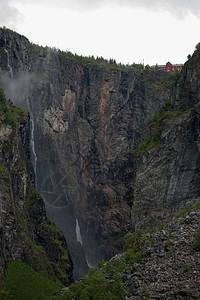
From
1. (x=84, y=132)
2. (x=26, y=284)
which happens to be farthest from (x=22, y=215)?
(x=84, y=132)

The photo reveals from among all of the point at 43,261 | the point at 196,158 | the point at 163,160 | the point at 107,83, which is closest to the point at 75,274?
the point at 43,261

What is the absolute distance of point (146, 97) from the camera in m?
125

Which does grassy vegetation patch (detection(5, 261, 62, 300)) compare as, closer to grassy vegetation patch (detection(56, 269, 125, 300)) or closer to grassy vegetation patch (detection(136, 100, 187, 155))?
grassy vegetation patch (detection(56, 269, 125, 300))

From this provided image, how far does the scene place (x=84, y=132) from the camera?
4707 inches

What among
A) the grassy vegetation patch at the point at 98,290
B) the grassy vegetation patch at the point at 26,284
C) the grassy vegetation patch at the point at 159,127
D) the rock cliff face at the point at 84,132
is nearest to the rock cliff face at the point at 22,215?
the grassy vegetation patch at the point at 26,284

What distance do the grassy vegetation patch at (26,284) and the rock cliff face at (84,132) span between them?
30.6 m

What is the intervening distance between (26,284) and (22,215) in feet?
55.4

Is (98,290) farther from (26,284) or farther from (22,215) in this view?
(22,215)

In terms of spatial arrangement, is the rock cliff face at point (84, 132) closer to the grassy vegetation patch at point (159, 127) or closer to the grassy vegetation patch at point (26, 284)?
the grassy vegetation patch at point (159, 127)

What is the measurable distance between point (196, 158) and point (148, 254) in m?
23.9

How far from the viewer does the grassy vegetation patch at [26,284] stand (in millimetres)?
53175

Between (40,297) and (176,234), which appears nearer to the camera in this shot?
(176,234)

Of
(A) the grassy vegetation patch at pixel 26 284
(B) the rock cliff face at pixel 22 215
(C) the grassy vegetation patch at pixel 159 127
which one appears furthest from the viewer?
(C) the grassy vegetation patch at pixel 159 127

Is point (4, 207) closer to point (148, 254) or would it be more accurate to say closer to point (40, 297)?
point (40, 297)
